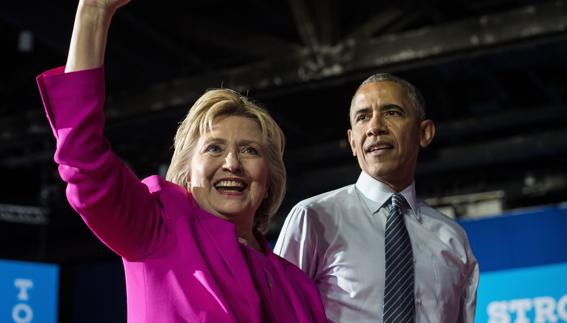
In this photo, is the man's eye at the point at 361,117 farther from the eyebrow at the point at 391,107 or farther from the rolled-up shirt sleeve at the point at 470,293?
the rolled-up shirt sleeve at the point at 470,293

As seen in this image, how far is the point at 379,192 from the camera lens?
2.20 meters

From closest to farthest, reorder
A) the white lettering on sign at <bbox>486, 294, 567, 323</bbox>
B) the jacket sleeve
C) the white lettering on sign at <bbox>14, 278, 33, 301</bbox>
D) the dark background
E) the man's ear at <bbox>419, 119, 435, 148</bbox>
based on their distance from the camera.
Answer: the jacket sleeve, the man's ear at <bbox>419, 119, 435, 148</bbox>, the dark background, the white lettering on sign at <bbox>486, 294, 567, 323</bbox>, the white lettering on sign at <bbox>14, 278, 33, 301</bbox>

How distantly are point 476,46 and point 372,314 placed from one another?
7.61 feet

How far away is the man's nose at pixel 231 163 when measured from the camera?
144 cm

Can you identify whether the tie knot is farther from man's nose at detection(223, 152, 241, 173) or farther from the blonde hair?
man's nose at detection(223, 152, 241, 173)

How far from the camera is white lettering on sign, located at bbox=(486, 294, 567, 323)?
14.8 feet

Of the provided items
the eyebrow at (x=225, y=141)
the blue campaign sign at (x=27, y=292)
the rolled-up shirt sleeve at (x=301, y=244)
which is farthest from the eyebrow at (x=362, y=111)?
the blue campaign sign at (x=27, y=292)

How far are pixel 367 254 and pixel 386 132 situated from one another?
31cm

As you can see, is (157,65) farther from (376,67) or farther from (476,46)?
(476,46)

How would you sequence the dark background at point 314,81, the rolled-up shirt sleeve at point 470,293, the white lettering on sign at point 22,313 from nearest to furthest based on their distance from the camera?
1. the rolled-up shirt sleeve at point 470,293
2. the dark background at point 314,81
3. the white lettering on sign at point 22,313

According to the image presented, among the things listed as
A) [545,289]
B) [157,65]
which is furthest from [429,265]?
[157,65]

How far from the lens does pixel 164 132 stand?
5875mm

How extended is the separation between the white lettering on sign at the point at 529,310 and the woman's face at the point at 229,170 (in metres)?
3.43

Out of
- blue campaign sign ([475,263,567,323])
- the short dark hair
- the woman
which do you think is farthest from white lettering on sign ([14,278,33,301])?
the woman
